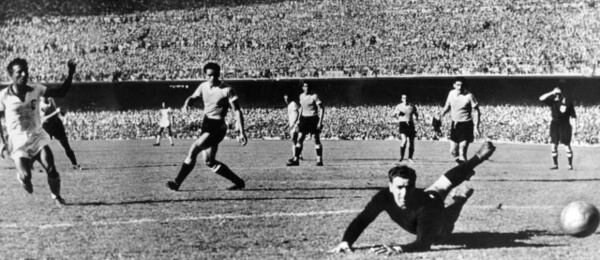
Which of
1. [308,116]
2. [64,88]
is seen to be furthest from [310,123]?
[64,88]

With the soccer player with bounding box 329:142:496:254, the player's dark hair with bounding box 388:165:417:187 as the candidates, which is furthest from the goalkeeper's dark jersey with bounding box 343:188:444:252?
the player's dark hair with bounding box 388:165:417:187

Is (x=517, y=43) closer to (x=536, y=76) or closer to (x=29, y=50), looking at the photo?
(x=536, y=76)

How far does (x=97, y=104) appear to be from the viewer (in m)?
40.1

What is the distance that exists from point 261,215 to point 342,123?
1078 inches

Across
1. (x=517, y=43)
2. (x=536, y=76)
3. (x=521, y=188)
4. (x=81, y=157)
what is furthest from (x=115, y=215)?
(x=517, y=43)

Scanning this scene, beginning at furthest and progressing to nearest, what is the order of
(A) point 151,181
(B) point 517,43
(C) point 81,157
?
1. (B) point 517,43
2. (C) point 81,157
3. (A) point 151,181

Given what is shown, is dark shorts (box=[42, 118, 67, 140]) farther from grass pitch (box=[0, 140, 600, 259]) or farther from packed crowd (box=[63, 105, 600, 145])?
packed crowd (box=[63, 105, 600, 145])

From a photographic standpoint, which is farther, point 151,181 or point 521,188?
point 151,181

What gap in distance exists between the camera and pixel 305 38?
41500mm

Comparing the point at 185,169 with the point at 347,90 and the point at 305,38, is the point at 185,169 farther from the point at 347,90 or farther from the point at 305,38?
the point at 305,38

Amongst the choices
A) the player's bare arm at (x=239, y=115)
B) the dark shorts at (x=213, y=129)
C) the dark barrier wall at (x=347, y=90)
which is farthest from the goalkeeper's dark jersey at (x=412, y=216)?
the dark barrier wall at (x=347, y=90)

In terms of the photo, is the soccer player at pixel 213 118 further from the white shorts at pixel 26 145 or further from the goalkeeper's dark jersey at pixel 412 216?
the goalkeeper's dark jersey at pixel 412 216

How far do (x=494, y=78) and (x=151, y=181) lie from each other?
25.7 m

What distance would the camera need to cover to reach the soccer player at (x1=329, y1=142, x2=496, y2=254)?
20.9ft
